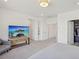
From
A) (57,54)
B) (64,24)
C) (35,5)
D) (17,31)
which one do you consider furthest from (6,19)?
(57,54)

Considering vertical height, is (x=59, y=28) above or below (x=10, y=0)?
below

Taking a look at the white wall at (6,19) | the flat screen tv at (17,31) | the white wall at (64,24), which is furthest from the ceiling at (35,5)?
the flat screen tv at (17,31)

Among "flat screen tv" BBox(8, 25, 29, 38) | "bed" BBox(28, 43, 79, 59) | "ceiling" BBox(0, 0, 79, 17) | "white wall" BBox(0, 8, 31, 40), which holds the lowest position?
"bed" BBox(28, 43, 79, 59)

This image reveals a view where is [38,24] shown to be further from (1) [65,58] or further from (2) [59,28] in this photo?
(1) [65,58]

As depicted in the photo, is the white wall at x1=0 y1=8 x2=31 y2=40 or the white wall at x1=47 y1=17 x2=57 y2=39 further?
the white wall at x1=47 y1=17 x2=57 y2=39

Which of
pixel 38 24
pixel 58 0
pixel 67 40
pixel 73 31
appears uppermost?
pixel 58 0

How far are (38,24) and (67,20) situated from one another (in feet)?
12.8

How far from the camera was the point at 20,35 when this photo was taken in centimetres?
741

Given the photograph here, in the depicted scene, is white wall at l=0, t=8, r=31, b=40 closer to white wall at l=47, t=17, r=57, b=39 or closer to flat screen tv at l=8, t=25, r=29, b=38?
flat screen tv at l=8, t=25, r=29, b=38

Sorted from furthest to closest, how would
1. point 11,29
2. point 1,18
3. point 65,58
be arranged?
1. point 11,29
2. point 1,18
3. point 65,58

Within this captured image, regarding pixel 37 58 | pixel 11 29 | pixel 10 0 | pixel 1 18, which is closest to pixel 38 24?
pixel 11 29

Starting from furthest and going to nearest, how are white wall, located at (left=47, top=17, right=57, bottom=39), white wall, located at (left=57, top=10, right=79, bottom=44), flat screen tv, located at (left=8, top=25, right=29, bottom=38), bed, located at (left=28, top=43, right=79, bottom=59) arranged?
1. white wall, located at (left=47, top=17, right=57, bottom=39)
2. white wall, located at (left=57, top=10, right=79, bottom=44)
3. flat screen tv, located at (left=8, top=25, right=29, bottom=38)
4. bed, located at (left=28, top=43, right=79, bottom=59)

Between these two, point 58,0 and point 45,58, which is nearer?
point 45,58

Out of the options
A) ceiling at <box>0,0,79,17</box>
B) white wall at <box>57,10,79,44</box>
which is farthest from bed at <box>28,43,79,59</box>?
white wall at <box>57,10,79,44</box>
